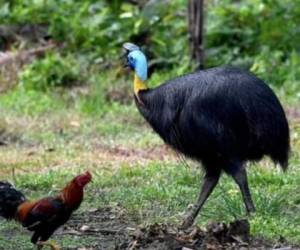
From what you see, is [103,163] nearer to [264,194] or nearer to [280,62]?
[264,194]

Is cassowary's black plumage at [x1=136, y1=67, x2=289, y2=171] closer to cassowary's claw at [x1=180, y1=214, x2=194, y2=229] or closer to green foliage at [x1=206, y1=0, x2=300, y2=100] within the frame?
cassowary's claw at [x1=180, y1=214, x2=194, y2=229]

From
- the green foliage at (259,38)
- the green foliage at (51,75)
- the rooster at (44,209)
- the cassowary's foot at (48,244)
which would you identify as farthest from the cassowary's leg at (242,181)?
the green foliage at (51,75)

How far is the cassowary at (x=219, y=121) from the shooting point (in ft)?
27.0

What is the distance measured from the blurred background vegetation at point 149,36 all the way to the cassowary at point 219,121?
6389mm

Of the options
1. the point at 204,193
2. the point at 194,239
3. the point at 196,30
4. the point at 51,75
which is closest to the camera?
the point at 194,239

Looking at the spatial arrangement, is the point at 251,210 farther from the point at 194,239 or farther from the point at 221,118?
the point at 194,239

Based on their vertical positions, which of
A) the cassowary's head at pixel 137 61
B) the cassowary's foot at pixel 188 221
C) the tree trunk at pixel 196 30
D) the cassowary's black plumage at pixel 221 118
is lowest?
the tree trunk at pixel 196 30

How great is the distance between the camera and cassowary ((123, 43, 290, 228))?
27.0 feet

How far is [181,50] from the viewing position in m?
16.6

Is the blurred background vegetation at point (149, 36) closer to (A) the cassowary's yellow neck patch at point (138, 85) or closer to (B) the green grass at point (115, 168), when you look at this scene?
(B) the green grass at point (115, 168)

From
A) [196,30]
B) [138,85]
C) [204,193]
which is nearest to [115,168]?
[138,85]

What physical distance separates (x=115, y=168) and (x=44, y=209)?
12.1ft

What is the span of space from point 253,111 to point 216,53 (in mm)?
8210

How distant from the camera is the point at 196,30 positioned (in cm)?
1555
